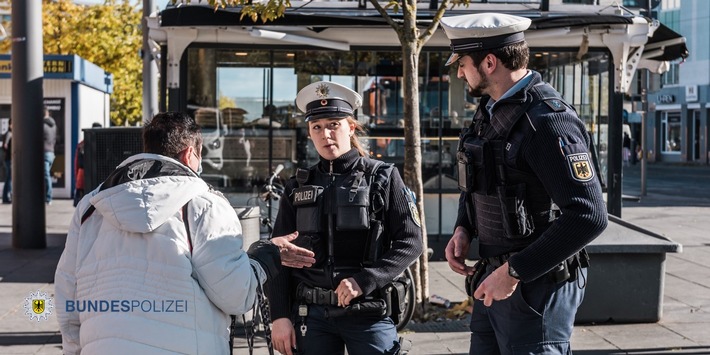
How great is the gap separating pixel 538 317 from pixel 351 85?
9.05 metres

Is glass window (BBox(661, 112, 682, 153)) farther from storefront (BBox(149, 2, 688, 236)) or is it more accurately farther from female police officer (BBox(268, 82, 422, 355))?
female police officer (BBox(268, 82, 422, 355))

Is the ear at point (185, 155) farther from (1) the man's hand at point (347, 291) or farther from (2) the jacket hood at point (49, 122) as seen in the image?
(2) the jacket hood at point (49, 122)

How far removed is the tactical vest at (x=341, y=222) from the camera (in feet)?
13.1

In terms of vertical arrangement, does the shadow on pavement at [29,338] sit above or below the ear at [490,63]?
below

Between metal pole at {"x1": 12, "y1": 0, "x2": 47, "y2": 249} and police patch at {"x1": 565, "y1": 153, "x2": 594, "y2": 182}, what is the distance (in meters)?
11.3

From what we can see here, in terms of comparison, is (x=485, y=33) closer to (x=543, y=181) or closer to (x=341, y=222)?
(x=543, y=181)

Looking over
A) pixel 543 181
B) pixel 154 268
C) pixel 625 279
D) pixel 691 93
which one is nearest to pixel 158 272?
pixel 154 268

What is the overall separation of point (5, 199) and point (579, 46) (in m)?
14.3

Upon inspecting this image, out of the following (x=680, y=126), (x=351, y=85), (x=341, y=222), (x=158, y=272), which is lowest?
(x=158, y=272)

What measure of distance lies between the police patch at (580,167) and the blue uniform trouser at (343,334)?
3.98 feet

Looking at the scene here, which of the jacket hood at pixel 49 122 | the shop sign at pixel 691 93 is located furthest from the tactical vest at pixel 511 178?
the shop sign at pixel 691 93

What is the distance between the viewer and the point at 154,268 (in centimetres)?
314

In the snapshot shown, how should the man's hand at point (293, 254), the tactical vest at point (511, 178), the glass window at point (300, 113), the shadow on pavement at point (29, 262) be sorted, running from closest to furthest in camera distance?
the tactical vest at point (511, 178) → the man's hand at point (293, 254) → the shadow on pavement at point (29, 262) → the glass window at point (300, 113)

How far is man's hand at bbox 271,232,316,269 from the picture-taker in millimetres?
3842
